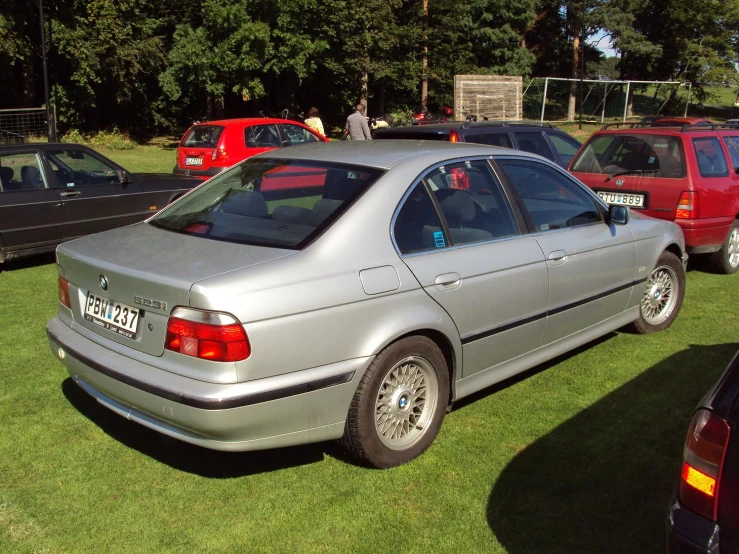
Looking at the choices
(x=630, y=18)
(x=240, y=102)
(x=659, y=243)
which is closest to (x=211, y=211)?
(x=659, y=243)

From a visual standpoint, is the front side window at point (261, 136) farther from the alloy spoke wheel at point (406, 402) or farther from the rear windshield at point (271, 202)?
the alloy spoke wheel at point (406, 402)

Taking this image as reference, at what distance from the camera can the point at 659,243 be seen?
5.52 metres

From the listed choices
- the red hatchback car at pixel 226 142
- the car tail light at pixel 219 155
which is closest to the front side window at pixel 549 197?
the red hatchback car at pixel 226 142

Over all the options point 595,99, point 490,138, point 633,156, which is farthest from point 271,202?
point 595,99

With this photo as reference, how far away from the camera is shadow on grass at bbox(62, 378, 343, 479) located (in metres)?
3.74

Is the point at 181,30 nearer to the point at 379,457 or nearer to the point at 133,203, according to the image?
the point at 133,203

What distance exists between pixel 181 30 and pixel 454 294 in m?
24.5

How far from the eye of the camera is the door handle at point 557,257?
441cm

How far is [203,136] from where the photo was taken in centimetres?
1348

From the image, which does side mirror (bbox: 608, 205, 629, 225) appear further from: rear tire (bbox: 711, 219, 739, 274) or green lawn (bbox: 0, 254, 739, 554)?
rear tire (bbox: 711, 219, 739, 274)

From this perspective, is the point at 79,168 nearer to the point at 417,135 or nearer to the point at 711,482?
the point at 417,135

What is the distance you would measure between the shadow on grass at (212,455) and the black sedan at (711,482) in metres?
1.89

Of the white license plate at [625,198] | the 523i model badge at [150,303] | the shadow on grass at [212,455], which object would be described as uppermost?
the white license plate at [625,198]

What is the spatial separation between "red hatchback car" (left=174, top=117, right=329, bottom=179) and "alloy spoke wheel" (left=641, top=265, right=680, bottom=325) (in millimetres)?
8669
